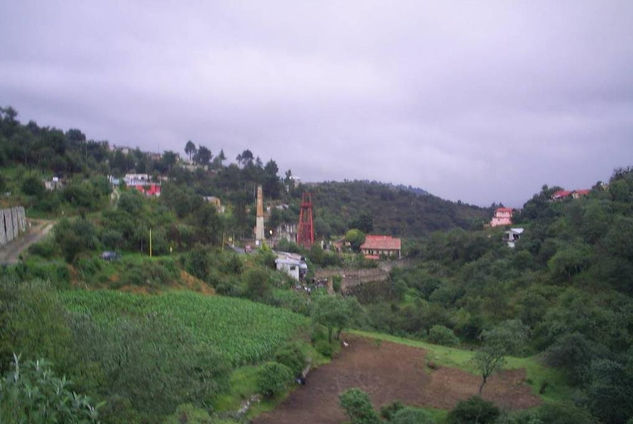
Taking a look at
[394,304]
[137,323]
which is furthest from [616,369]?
[394,304]

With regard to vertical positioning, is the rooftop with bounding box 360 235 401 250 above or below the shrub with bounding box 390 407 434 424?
above

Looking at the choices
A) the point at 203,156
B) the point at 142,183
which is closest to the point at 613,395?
the point at 142,183

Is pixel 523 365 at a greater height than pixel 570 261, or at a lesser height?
lesser

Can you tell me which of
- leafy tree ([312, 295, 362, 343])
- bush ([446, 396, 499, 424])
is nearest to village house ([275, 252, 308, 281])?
leafy tree ([312, 295, 362, 343])

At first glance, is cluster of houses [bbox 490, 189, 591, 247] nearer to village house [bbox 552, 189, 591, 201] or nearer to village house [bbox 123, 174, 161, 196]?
village house [bbox 552, 189, 591, 201]

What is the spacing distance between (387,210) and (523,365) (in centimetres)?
4635

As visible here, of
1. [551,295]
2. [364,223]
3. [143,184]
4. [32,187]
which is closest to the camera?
[551,295]

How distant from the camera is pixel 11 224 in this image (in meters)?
20.0

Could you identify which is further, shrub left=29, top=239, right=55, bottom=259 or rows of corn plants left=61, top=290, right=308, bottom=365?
shrub left=29, top=239, right=55, bottom=259

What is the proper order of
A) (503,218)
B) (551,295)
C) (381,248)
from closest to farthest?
(551,295)
(381,248)
(503,218)

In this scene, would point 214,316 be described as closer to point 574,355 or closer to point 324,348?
point 324,348

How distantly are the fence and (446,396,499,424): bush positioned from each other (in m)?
17.8

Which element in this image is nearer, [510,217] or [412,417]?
[412,417]

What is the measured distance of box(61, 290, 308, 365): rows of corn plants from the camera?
1491 centimetres
